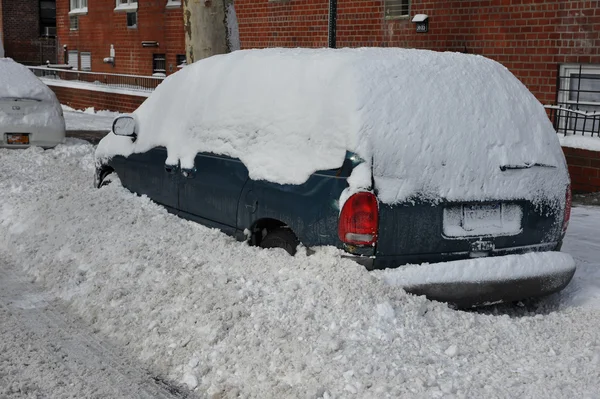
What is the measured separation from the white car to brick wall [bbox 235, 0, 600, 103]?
6.61m

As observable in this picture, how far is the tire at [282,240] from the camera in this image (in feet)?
17.9

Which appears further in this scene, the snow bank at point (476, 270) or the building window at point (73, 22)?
the building window at point (73, 22)

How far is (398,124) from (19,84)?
10.2 m

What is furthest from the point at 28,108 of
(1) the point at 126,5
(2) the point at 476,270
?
(1) the point at 126,5

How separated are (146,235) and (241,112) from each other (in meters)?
1.38

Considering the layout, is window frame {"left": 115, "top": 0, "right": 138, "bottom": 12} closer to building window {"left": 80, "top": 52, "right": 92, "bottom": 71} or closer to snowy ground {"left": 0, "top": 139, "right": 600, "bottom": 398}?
building window {"left": 80, "top": 52, "right": 92, "bottom": 71}

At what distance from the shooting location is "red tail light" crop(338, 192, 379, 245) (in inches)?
190

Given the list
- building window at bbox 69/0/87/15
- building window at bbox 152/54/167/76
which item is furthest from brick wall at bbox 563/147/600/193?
building window at bbox 69/0/87/15

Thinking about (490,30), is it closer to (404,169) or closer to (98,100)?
(404,169)

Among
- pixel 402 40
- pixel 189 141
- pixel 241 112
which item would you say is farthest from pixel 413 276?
pixel 402 40

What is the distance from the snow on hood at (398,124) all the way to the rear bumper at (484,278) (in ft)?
1.41

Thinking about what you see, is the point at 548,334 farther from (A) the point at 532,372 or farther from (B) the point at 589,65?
(B) the point at 589,65

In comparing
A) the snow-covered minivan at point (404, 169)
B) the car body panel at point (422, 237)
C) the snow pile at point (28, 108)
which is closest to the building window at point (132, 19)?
the snow pile at point (28, 108)

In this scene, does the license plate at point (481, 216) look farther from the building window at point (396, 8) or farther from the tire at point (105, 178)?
the building window at point (396, 8)
